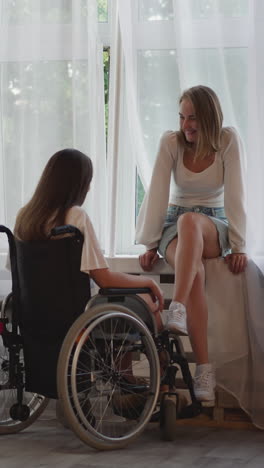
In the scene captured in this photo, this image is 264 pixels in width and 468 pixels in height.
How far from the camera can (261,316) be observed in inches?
123

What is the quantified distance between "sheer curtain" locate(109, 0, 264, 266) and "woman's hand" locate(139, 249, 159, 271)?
1.12 feet

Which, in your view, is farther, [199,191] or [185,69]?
[185,69]

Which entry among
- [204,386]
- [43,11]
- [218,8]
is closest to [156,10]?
[218,8]

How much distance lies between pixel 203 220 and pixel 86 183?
0.55 meters

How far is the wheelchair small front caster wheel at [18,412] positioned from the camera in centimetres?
287

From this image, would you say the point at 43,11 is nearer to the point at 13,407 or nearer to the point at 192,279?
the point at 192,279

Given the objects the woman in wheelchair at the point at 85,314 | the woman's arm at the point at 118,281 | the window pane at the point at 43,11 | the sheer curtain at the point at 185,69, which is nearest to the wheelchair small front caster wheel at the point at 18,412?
the woman in wheelchair at the point at 85,314

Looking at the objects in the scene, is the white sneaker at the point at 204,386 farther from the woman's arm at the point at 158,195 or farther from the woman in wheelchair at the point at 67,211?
the woman's arm at the point at 158,195

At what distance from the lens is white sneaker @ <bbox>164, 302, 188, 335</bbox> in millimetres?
2826

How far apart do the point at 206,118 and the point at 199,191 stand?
0.30m

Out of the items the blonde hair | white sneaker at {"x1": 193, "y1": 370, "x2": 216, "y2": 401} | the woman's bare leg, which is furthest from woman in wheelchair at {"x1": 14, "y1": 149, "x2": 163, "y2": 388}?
the blonde hair

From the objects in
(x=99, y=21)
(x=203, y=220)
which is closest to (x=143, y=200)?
(x=203, y=220)

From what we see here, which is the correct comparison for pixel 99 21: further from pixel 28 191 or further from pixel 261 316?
pixel 261 316

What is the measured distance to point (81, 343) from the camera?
2510 mm
